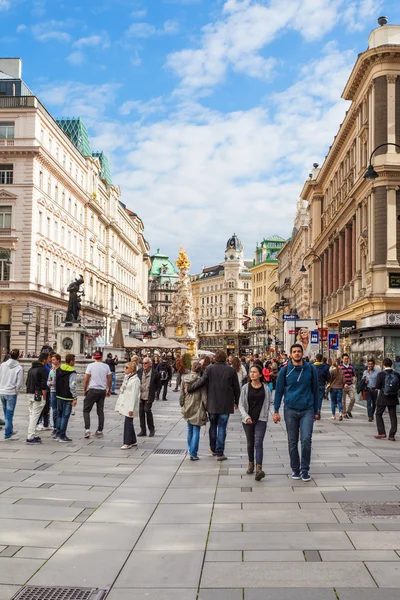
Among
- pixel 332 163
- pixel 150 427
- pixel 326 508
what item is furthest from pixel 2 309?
pixel 326 508

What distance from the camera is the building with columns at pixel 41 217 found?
48500 mm

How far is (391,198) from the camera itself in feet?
109

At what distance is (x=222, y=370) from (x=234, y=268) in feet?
462

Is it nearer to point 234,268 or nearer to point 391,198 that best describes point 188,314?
point 391,198

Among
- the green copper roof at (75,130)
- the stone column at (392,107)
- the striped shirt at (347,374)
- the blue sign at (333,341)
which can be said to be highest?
the green copper roof at (75,130)

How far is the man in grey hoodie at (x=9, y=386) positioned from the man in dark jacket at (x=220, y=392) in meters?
4.03

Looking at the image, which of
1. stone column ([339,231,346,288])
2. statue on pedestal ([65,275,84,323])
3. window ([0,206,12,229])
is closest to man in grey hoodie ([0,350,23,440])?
statue on pedestal ([65,275,84,323])

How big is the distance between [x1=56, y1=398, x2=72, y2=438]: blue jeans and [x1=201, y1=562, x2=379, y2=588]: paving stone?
7904 millimetres

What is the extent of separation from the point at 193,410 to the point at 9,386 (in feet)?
13.8

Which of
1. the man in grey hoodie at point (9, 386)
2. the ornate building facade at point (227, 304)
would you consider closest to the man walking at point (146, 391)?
the man in grey hoodie at point (9, 386)

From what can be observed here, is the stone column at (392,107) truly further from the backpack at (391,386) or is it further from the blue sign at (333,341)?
the backpack at (391,386)

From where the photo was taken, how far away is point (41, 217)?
5131cm

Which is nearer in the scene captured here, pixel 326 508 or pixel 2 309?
pixel 326 508

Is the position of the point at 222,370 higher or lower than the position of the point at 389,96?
lower
